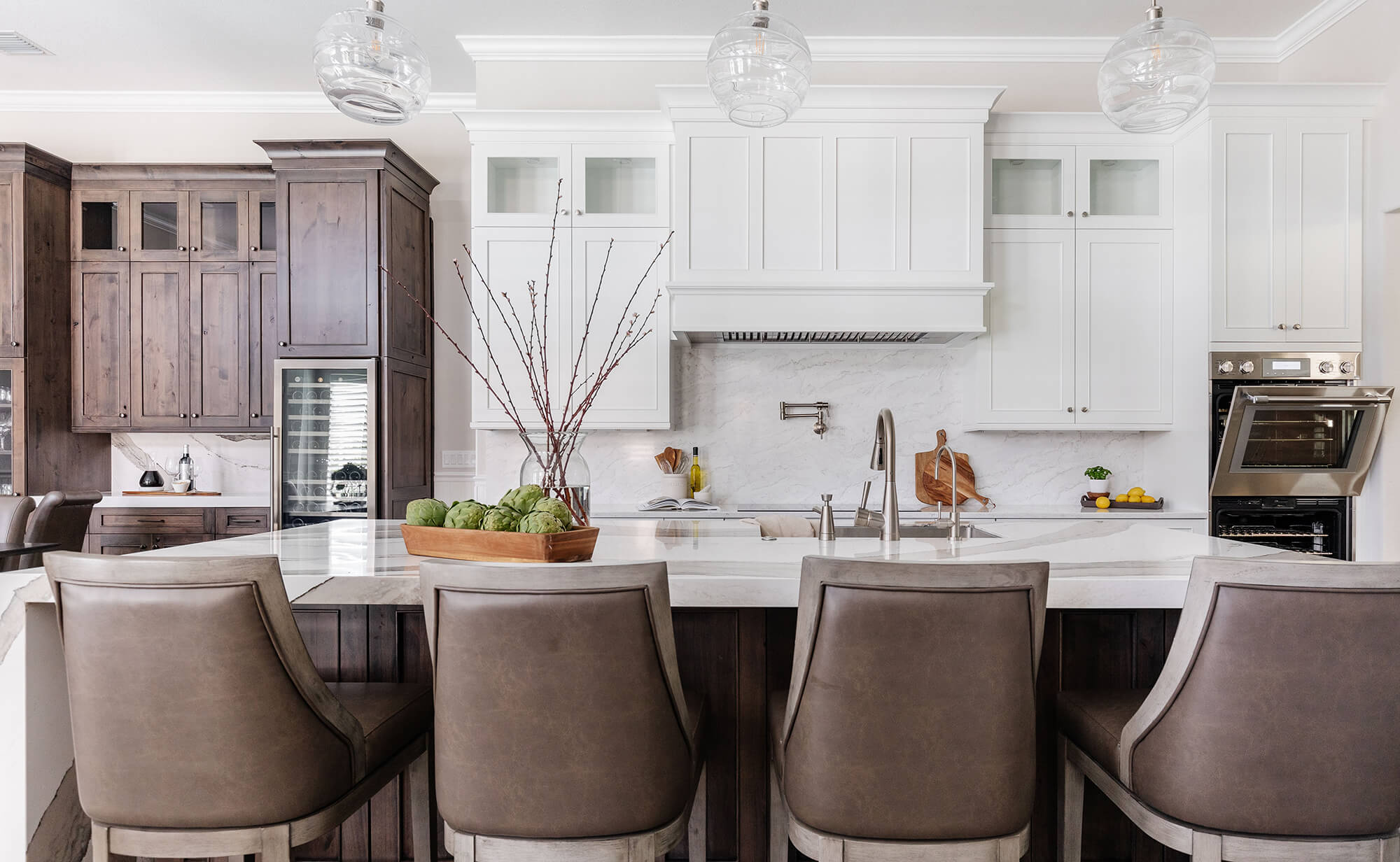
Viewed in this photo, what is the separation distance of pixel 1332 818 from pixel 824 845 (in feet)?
2.36

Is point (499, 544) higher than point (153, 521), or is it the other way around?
point (499, 544)

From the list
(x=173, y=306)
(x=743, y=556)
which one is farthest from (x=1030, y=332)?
(x=173, y=306)

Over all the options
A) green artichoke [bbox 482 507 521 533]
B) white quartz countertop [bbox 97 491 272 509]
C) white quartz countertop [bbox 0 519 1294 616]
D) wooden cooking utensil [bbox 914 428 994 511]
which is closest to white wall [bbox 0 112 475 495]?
white quartz countertop [bbox 97 491 272 509]

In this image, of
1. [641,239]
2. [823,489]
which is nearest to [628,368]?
[641,239]

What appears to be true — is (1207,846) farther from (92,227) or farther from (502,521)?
(92,227)

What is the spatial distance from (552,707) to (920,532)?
5.34ft

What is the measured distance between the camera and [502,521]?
152 cm

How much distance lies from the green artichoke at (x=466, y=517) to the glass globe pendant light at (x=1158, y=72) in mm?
1682

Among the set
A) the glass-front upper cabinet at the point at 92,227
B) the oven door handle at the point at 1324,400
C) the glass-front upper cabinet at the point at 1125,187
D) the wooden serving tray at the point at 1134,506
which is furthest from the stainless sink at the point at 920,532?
the glass-front upper cabinet at the point at 92,227

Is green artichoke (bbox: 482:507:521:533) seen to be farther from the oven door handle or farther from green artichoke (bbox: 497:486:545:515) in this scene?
the oven door handle

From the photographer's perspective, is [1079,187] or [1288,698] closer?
[1288,698]

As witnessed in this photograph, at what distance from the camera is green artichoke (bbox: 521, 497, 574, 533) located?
1.49 metres

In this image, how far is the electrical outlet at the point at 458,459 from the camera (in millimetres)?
4387

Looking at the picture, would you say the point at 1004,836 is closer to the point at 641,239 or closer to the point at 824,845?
the point at 824,845
